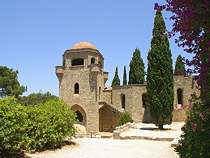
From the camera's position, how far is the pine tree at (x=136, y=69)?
119 ft

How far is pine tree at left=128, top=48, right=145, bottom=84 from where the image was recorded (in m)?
36.2

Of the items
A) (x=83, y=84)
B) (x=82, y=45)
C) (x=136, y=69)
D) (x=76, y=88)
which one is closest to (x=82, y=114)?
(x=76, y=88)

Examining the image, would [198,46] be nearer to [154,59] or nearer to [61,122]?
[61,122]

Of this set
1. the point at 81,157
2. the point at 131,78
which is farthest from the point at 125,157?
the point at 131,78

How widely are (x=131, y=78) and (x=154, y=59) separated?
17688 millimetres

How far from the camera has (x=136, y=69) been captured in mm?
36844

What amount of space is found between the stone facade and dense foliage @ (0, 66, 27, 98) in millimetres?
10369

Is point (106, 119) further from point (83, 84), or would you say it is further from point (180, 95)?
point (180, 95)

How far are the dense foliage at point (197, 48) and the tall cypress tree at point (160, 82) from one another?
47.4 feet

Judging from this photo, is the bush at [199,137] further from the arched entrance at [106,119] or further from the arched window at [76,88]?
the arched entrance at [106,119]

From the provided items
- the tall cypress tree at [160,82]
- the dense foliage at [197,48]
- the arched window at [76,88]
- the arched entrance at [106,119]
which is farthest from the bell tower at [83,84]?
the dense foliage at [197,48]

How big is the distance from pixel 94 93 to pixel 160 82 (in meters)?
9.48

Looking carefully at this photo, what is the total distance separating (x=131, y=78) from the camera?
36594 millimetres

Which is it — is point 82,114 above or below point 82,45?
below
